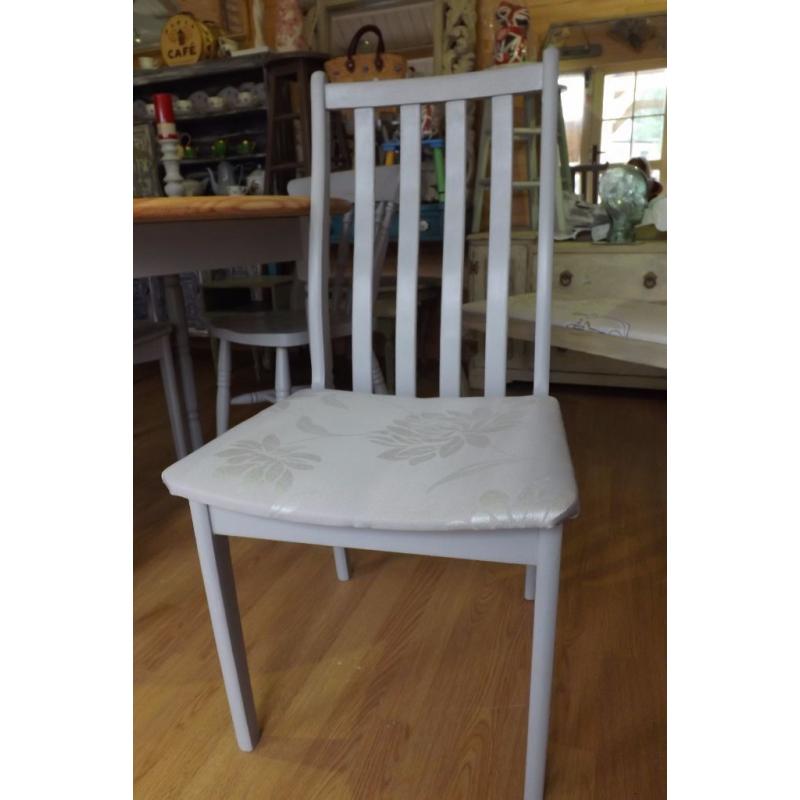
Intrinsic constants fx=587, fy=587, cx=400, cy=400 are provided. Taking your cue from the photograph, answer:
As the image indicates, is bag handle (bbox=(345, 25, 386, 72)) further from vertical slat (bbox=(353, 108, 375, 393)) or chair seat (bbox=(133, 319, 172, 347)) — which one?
vertical slat (bbox=(353, 108, 375, 393))

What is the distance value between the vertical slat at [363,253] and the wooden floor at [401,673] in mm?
504

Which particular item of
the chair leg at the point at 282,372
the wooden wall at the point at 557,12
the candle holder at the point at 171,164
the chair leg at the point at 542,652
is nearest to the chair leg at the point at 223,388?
the chair leg at the point at 282,372

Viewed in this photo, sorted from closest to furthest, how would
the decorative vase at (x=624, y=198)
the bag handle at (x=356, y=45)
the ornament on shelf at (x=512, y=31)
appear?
the decorative vase at (x=624, y=198) < the ornament on shelf at (x=512, y=31) < the bag handle at (x=356, y=45)

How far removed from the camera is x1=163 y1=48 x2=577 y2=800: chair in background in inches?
25.6

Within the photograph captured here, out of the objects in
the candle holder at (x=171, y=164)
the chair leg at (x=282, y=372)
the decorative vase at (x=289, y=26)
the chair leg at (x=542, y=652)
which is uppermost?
the decorative vase at (x=289, y=26)

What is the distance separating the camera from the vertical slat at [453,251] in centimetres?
100

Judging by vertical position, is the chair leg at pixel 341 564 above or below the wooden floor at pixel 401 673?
above

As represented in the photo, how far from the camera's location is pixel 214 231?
1.23 metres

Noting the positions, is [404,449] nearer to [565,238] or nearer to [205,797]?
[205,797]

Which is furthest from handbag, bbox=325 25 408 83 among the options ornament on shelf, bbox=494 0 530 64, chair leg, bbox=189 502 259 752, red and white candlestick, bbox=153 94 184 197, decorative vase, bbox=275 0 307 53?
chair leg, bbox=189 502 259 752

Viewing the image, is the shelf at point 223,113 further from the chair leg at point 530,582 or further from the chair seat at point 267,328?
the chair leg at point 530,582

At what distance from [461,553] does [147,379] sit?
2.72m

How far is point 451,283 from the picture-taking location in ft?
3.32
